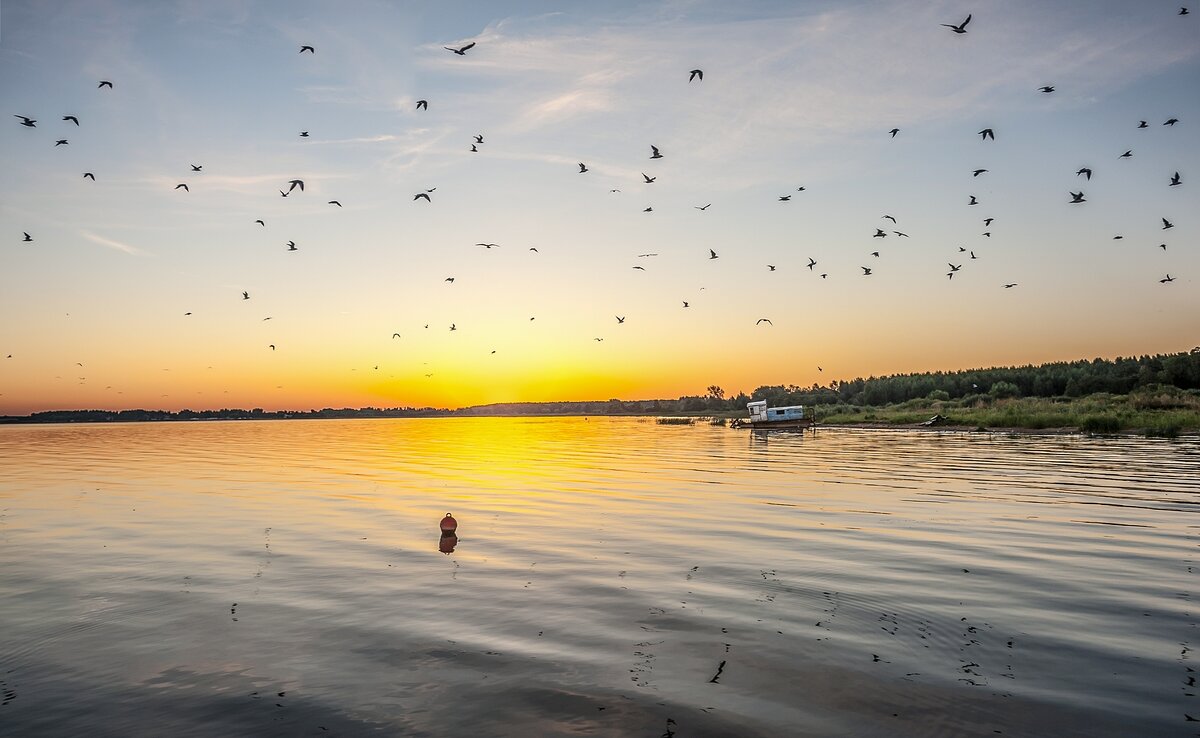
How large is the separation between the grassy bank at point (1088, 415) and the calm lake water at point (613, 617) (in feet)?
153

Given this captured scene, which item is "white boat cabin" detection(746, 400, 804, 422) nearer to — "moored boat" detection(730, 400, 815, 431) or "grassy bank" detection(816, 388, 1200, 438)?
"moored boat" detection(730, 400, 815, 431)

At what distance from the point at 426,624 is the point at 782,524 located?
13.9 meters

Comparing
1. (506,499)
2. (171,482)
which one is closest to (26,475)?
(171,482)

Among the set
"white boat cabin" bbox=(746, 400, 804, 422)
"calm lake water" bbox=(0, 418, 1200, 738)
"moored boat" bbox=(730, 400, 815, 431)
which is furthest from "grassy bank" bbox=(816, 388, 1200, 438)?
"calm lake water" bbox=(0, 418, 1200, 738)

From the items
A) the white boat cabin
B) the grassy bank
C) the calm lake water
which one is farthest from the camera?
the white boat cabin

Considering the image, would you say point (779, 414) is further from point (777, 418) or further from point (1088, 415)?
point (1088, 415)

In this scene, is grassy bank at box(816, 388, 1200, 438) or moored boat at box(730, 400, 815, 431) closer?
grassy bank at box(816, 388, 1200, 438)

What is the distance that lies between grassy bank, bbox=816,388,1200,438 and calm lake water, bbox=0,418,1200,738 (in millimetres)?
46570

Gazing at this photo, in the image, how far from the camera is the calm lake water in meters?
8.80

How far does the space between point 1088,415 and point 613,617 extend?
77945mm

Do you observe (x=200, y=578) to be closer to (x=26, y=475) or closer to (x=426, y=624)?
(x=426, y=624)

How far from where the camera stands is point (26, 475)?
4559 centimetres

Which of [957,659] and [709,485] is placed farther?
[709,485]

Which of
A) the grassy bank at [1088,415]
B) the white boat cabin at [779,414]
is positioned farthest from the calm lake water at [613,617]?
the white boat cabin at [779,414]
